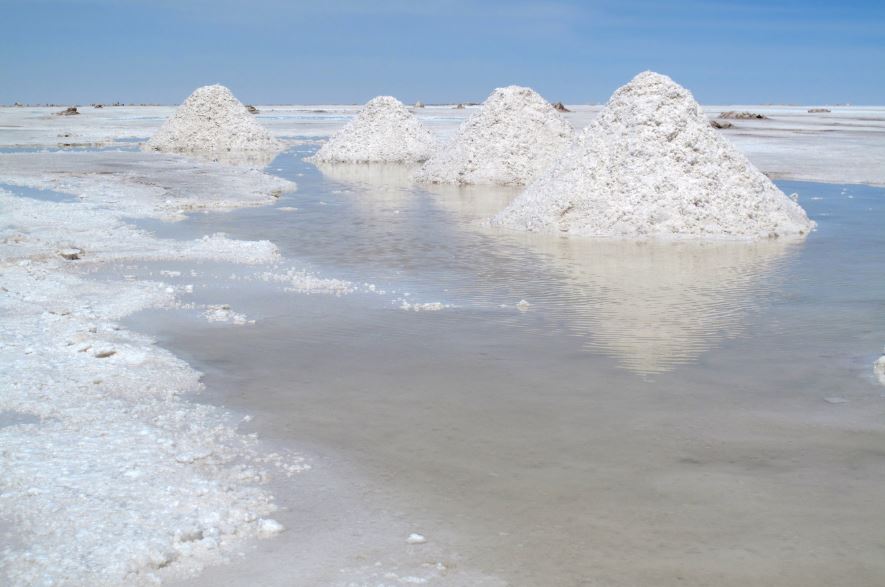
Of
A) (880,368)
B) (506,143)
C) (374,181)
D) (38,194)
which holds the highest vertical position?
(506,143)

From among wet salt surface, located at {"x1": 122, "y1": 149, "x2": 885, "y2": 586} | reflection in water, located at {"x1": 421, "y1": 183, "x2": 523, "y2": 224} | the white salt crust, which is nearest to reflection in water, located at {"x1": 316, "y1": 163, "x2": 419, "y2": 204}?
reflection in water, located at {"x1": 421, "y1": 183, "x2": 523, "y2": 224}

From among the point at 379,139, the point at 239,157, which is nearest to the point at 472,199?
the point at 379,139

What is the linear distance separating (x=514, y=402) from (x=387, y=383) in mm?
742

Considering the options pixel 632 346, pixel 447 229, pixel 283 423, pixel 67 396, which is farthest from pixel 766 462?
pixel 447 229

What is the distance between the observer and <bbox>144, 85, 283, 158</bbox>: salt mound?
2983cm

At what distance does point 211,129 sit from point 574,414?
2853 centimetres

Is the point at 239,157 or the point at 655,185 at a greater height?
the point at 239,157

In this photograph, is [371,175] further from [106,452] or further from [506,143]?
[106,452]

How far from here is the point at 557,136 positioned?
59.3ft

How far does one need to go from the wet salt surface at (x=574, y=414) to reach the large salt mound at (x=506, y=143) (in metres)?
9.55

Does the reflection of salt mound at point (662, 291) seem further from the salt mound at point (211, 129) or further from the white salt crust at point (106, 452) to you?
the salt mound at point (211, 129)

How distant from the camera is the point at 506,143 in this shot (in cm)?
1778

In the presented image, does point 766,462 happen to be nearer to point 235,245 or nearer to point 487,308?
point 487,308

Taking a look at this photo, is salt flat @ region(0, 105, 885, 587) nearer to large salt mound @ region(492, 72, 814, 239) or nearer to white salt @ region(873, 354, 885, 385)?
white salt @ region(873, 354, 885, 385)
